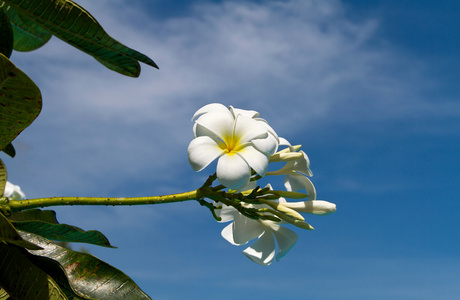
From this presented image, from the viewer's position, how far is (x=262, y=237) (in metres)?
1.69

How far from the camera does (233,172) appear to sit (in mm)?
1353

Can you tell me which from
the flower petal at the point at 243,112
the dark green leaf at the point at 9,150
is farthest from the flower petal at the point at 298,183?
the dark green leaf at the point at 9,150

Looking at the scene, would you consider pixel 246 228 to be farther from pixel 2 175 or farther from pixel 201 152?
pixel 2 175

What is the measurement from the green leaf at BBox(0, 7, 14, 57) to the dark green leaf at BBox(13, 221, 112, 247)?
577mm

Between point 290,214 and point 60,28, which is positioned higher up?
point 60,28

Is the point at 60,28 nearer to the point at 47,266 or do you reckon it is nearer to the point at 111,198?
the point at 111,198

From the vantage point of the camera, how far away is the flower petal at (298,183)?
1630 mm

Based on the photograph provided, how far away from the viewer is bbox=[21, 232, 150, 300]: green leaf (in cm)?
144

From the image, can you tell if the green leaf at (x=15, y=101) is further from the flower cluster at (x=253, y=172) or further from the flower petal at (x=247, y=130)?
the flower petal at (x=247, y=130)

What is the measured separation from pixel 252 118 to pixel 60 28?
0.66 m

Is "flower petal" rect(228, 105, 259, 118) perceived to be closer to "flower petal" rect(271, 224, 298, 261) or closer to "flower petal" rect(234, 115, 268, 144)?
"flower petal" rect(234, 115, 268, 144)

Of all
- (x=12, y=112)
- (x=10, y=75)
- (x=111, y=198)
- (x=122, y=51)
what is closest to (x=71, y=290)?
(x=111, y=198)

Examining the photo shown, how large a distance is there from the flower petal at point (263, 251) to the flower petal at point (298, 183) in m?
0.18

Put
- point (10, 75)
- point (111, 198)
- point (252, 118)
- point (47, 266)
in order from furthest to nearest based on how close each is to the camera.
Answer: point (252, 118)
point (47, 266)
point (111, 198)
point (10, 75)
